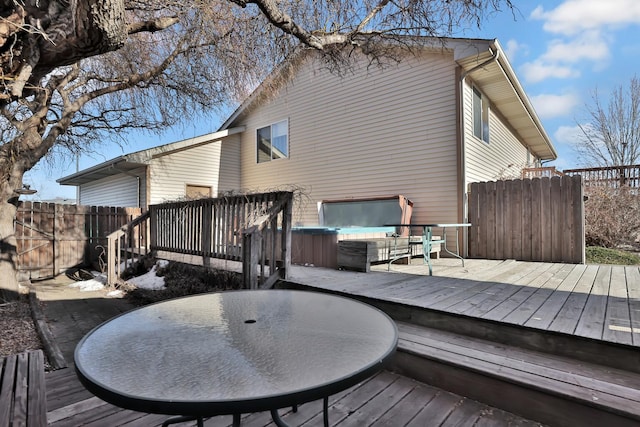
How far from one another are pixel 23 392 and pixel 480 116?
8.35 meters

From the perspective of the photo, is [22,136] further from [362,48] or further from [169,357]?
[169,357]

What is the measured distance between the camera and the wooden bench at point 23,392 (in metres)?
1.28

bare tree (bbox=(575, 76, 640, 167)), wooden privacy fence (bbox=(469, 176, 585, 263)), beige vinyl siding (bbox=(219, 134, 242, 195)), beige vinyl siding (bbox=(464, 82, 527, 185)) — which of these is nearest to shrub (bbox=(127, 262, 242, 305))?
wooden privacy fence (bbox=(469, 176, 585, 263))

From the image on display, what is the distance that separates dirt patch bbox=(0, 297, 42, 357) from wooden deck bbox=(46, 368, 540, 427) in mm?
1573

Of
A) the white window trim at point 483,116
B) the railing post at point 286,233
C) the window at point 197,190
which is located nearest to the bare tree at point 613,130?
the white window trim at point 483,116

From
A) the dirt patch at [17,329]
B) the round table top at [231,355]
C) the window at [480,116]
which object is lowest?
the dirt patch at [17,329]

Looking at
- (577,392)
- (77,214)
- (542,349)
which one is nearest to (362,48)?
(542,349)

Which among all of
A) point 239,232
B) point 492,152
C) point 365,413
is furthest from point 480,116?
point 365,413

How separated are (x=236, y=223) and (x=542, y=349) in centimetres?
360

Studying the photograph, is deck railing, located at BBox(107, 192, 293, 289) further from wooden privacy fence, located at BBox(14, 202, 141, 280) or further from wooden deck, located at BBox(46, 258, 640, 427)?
wooden privacy fence, located at BBox(14, 202, 141, 280)

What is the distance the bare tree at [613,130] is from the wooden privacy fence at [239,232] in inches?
599

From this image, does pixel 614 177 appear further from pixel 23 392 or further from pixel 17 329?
pixel 17 329

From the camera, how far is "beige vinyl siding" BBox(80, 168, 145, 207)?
10031 mm

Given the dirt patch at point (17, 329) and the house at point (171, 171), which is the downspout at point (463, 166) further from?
the house at point (171, 171)
